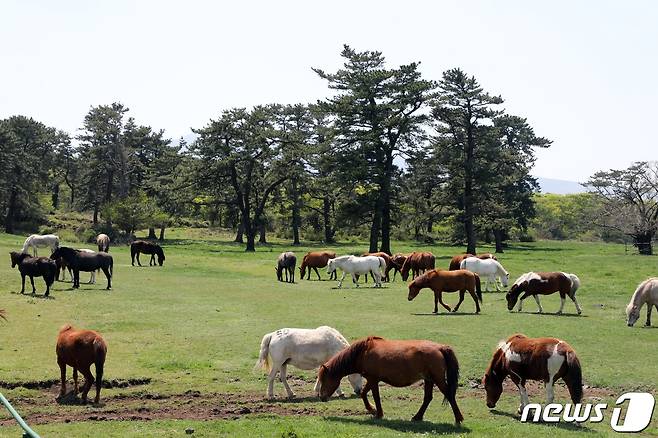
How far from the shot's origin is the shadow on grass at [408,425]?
938 cm

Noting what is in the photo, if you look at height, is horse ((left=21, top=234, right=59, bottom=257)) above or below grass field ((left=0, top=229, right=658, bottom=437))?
above

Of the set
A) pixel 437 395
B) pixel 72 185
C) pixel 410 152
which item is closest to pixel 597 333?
pixel 437 395

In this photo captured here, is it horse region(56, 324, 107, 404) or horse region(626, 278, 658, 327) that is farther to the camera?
horse region(626, 278, 658, 327)

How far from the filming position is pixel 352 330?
17781mm

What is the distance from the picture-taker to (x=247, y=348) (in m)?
15.9

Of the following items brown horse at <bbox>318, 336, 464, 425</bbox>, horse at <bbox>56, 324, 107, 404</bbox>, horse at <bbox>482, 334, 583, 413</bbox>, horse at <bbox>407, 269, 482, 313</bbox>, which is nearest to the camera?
brown horse at <bbox>318, 336, 464, 425</bbox>

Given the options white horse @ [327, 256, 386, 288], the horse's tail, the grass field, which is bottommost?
the grass field

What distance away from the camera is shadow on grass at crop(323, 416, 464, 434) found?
9.38 m

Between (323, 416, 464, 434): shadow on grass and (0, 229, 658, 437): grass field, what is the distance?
3cm

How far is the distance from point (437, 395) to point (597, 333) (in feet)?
24.8

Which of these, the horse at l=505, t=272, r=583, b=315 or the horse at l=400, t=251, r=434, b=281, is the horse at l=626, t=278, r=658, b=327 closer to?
the horse at l=505, t=272, r=583, b=315

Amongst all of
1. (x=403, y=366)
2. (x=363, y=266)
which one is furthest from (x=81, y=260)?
(x=403, y=366)

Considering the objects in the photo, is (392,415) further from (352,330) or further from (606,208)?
(606,208)

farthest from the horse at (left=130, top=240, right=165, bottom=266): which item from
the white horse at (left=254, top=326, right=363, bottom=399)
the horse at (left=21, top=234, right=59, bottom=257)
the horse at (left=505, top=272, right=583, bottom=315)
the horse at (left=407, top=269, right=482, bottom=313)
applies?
the white horse at (left=254, top=326, right=363, bottom=399)
